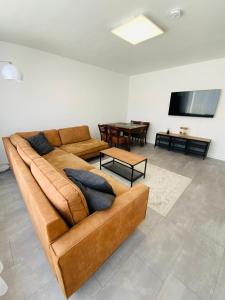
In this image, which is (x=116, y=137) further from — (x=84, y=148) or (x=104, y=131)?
(x=84, y=148)

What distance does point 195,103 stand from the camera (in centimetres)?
393

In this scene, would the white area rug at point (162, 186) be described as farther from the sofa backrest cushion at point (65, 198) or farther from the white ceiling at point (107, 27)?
the white ceiling at point (107, 27)

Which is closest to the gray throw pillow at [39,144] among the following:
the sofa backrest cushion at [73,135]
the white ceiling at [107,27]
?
the sofa backrest cushion at [73,135]

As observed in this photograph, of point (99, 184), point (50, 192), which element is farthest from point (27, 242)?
point (99, 184)

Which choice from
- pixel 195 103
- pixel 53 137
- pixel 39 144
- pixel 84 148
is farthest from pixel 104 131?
pixel 195 103

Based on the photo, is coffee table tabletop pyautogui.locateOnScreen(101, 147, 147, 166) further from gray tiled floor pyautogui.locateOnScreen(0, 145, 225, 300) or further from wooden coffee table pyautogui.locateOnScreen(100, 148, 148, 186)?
gray tiled floor pyautogui.locateOnScreen(0, 145, 225, 300)

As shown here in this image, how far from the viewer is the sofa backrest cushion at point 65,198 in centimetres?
96

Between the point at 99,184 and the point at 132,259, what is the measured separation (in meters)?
0.83

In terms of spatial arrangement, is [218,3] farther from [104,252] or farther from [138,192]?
[104,252]

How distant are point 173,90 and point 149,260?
4495 millimetres

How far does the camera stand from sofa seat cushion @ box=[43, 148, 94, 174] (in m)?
2.30

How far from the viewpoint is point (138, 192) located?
4.56 ft

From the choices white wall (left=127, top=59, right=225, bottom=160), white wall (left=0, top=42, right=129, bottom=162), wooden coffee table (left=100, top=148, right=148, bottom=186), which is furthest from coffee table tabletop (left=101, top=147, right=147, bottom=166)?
white wall (left=127, top=59, right=225, bottom=160)

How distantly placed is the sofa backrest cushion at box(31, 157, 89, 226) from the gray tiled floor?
0.64 meters
